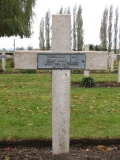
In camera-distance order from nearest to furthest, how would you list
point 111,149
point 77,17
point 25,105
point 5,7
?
point 111,149
point 25,105
point 5,7
point 77,17

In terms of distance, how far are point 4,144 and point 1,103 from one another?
2.31 m

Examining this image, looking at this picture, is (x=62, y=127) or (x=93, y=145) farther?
(x=93, y=145)

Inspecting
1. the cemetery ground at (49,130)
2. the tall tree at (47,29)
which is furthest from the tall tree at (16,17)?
the tall tree at (47,29)

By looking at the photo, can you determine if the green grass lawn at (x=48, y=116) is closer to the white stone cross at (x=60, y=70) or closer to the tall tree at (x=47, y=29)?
the white stone cross at (x=60, y=70)

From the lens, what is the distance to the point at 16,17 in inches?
540

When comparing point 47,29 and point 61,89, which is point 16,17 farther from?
point 47,29

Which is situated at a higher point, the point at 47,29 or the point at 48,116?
the point at 47,29

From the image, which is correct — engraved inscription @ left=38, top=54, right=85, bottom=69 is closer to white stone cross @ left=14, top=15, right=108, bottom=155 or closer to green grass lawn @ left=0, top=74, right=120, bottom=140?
white stone cross @ left=14, top=15, right=108, bottom=155

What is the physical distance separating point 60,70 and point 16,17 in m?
11.5

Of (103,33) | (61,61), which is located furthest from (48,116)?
(103,33)

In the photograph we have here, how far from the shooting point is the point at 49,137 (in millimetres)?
3623

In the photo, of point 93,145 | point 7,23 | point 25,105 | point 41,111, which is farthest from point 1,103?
point 7,23

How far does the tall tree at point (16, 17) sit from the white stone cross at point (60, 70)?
9714 mm

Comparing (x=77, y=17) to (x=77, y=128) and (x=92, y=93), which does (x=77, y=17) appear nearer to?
(x=92, y=93)
